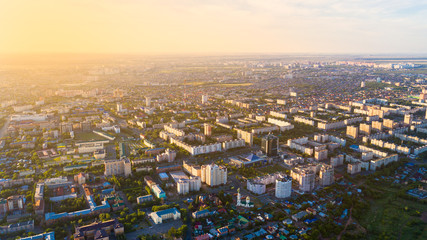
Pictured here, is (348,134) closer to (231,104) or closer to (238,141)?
(238,141)

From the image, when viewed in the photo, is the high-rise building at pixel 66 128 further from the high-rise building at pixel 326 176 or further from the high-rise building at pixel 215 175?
the high-rise building at pixel 326 176

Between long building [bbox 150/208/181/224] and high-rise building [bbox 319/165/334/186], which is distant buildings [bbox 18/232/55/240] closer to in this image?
long building [bbox 150/208/181/224]

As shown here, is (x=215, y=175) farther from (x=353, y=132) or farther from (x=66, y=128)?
(x=66, y=128)

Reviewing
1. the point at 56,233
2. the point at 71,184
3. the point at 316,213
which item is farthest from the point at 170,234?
the point at 71,184

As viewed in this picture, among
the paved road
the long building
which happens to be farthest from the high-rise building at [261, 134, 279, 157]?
the paved road

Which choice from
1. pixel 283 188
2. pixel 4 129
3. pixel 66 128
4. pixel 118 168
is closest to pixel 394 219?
pixel 283 188
